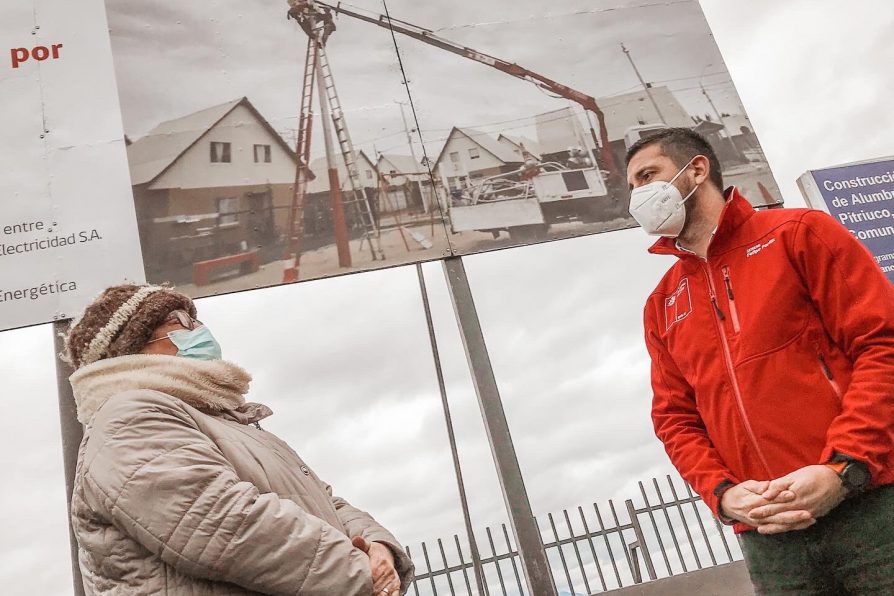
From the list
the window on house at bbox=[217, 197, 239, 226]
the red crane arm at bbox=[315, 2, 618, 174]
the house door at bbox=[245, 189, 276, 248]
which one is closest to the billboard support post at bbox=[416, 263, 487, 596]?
the house door at bbox=[245, 189, 276, 248]

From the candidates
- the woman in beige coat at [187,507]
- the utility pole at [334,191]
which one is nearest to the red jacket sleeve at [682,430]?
the woman in beige coat at [187,507]

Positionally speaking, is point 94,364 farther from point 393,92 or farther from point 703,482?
point 393,92

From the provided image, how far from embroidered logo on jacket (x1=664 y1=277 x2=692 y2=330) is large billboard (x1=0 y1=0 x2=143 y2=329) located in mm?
2206

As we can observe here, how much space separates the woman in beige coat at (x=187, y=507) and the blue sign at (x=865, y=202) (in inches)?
114

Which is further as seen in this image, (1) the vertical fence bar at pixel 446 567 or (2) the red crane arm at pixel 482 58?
(1) the vertical fence bar at pixel 446 567

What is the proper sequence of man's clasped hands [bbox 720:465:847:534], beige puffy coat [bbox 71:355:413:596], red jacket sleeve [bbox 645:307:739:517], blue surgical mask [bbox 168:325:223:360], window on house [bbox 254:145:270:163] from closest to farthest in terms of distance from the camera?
beige puffy coat [bbox 71:355:413:596] < man's clasped hands [bbox 720:465:847:534] < red jacket sleeve [bbox 645:307:739:517] < blue surgical mask [bbox 168:325:223:360] < window on house [bbox 254:145:270:163]

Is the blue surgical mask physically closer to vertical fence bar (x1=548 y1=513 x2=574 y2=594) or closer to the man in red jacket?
the man in red jacket

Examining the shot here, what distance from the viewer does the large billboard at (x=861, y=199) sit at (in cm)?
315

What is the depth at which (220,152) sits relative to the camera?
9.93 ft

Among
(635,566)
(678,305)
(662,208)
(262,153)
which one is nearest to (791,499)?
(678,305)

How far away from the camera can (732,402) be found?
1.42 m

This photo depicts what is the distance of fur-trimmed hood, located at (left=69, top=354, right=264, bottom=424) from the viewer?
4.28 feet

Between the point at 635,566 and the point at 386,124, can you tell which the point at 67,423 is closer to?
the point at 386,124

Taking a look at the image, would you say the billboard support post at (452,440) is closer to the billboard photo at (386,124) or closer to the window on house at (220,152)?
Answer: the billboard photo at (386,124)
